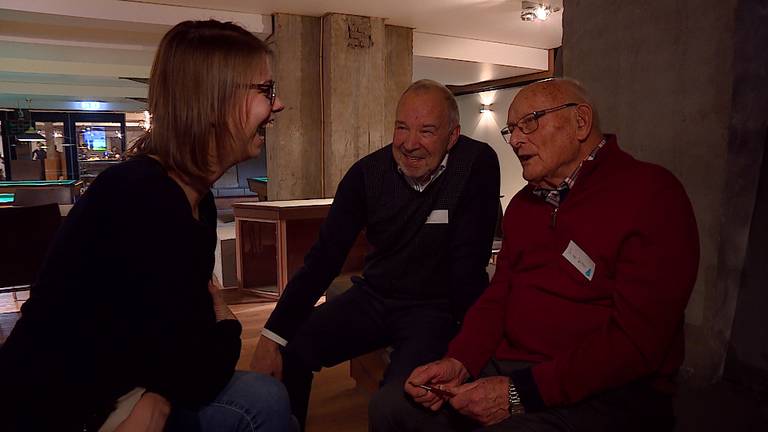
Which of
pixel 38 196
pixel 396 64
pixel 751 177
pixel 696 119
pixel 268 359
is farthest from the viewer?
pixel 396 64

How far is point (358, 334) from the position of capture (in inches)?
70.2

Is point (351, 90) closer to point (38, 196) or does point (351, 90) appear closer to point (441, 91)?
point (38, 196)

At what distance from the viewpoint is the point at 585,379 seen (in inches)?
44.8

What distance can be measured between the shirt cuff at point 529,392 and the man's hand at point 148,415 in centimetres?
75

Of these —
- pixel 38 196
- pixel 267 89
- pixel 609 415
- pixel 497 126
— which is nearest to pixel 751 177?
pixel 609 415

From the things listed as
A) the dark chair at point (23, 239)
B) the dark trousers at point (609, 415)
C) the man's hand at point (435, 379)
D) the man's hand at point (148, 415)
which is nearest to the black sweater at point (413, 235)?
the man's hand at point (435, 379)

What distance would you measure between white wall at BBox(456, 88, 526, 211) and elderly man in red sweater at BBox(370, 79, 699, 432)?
335 inches

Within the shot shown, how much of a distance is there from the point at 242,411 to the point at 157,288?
0.37m

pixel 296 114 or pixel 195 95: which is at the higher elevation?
pixel 296 114

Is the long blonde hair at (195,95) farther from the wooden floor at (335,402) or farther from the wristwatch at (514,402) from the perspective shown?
the wooden floor at (335,402)

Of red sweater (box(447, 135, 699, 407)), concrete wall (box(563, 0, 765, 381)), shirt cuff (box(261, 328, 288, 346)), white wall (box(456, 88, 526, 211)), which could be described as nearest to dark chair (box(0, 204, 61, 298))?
shirt cuff (box(261, 328, 288, 346))

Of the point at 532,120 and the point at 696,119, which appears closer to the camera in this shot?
the point at 532,120

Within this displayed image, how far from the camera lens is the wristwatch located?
3.90ft

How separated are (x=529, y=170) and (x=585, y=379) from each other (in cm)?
54
